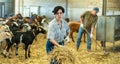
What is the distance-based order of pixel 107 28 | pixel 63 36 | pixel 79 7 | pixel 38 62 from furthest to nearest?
pixel 79 7 < pixel 107 28 < pixel 38 62 < pixel 63 36

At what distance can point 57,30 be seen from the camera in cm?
536

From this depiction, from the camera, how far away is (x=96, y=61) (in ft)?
29.3

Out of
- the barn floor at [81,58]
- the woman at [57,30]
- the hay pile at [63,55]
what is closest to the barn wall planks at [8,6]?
the barn floor at [81,58]

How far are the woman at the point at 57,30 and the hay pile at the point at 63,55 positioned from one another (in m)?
0.12

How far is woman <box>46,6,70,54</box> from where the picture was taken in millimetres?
5265

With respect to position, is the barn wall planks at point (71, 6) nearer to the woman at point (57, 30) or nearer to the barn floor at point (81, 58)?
the barn floor at point (81, 58)

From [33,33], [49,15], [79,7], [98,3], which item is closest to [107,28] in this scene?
[33,33]

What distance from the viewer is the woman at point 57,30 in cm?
526

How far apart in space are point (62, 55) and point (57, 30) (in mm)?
502

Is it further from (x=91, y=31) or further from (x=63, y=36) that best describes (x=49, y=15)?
(x=63, y=36)

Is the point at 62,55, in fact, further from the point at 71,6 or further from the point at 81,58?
the point at 71,6

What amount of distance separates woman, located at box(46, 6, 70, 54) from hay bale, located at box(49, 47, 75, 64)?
121 millimetres

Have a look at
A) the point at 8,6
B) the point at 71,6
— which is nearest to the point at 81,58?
the point at 71,6

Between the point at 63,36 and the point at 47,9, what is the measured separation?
1512cm
